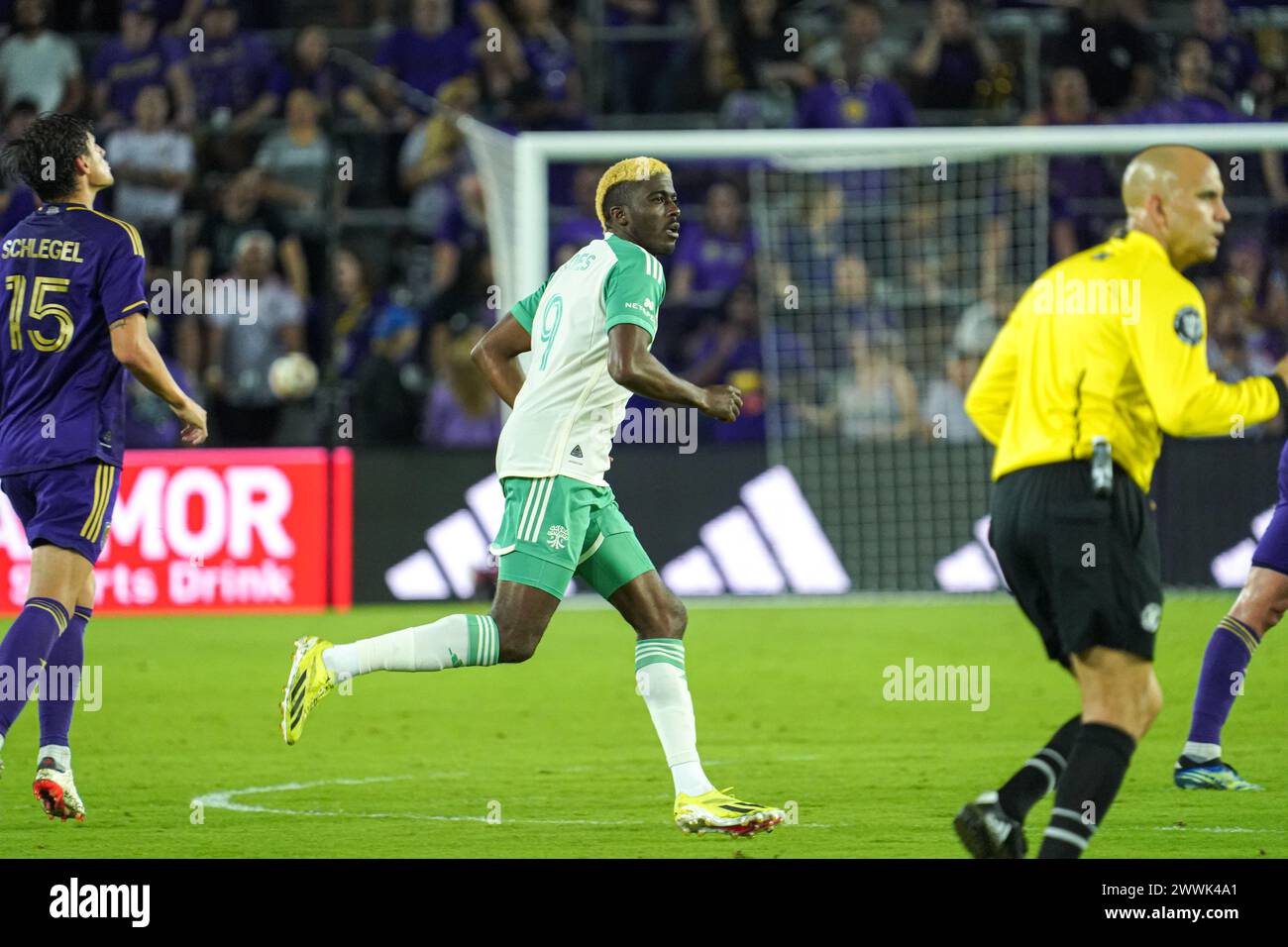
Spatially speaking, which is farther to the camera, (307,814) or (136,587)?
(136,587)

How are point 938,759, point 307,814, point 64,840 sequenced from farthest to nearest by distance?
point 938,759
point 307,814
point 64,840

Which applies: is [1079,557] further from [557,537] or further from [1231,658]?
[1231,658]

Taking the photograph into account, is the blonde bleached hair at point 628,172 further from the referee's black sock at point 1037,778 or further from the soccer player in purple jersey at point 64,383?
the referee's black sock at point 1037,778

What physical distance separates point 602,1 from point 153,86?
4.42m

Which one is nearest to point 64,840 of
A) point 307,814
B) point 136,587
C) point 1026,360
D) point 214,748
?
point 307,814

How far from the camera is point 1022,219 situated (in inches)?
656

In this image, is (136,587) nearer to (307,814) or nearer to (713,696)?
(713,696)

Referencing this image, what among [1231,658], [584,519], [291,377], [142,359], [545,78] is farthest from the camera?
[545,78]

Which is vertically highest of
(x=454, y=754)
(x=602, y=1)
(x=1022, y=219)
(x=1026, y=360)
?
(x=602, y=1)

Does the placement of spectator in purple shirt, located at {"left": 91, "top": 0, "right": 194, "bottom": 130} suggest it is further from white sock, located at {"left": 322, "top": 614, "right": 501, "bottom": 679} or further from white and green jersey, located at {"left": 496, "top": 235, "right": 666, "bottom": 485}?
white sock, located at {"left": 322, "top": 614, "right": 501, "bottom": 679}

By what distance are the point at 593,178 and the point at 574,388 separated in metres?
11.8

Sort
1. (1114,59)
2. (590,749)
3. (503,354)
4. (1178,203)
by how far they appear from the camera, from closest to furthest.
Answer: (1178,203) < (503,354) < (590,749) < (1114,59)

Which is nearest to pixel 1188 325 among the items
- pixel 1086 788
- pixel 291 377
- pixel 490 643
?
pixel 1086 788

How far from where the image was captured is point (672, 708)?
20.9ft
